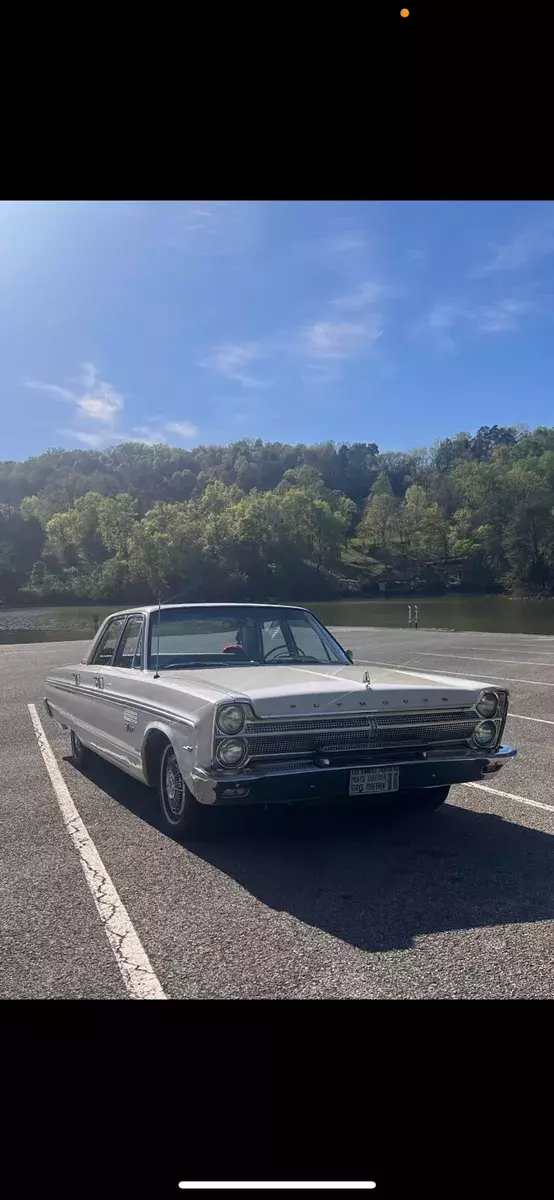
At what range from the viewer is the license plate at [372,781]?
4.54m

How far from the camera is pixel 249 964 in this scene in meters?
3.37

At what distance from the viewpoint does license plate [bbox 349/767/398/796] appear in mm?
4535

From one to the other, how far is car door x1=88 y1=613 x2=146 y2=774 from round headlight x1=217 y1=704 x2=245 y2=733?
3.48 feet

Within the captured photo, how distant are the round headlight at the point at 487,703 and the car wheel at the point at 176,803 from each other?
68.6 inches

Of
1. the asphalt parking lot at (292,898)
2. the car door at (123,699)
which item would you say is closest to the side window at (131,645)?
the car door at (123,699)

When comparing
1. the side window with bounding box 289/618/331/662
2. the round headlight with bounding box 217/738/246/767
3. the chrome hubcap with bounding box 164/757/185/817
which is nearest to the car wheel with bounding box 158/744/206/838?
the chrome hubcap with bounding box 164/757/185/817

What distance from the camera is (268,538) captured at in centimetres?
7862

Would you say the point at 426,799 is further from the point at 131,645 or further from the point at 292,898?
the point at 131,645

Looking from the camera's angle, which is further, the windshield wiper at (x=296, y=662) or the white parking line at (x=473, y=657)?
the white parking line at (x=473, y=657)

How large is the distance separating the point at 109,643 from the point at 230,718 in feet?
8.90

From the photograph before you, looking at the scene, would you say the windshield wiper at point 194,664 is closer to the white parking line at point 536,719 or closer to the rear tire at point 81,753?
the rear tire at point 81,753
